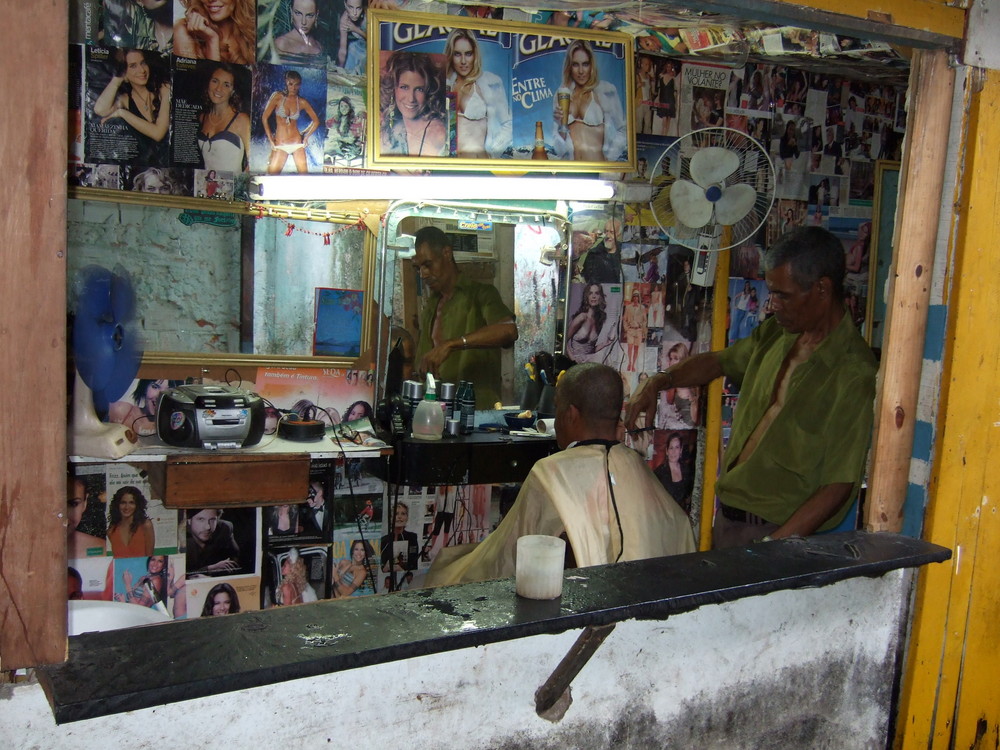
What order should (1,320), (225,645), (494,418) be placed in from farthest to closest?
(494,418) → (225,645) → (1,320)

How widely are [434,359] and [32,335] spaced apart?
2.74m

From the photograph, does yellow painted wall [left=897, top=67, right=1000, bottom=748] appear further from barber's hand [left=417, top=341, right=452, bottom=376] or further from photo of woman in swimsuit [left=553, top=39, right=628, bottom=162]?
barber's hand [left=417, top=341, right=452, bottom=376]

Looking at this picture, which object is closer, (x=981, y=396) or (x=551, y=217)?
(x=981, y=396)

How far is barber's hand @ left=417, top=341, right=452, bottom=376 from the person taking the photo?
3826 mm

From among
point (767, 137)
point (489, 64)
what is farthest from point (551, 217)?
point (767, 137)

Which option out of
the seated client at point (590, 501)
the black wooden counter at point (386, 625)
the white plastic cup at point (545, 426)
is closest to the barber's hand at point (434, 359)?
the white plastic cup at point (545, 426)

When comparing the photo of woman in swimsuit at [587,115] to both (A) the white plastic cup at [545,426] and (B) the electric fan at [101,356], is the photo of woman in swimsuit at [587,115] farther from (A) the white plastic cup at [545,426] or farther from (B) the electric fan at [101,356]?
(B) the electric fan at [101,356]

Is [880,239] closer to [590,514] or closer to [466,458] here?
[466,458]

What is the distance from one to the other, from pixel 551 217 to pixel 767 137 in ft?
3.89

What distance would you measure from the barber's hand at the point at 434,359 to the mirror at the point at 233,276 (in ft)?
0.89

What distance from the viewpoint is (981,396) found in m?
2.06

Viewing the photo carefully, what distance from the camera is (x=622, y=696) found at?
1696mm

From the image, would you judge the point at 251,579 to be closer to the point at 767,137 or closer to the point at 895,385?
the point at 895,385

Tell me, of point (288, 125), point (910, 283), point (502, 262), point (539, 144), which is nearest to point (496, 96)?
point (539, 144)
